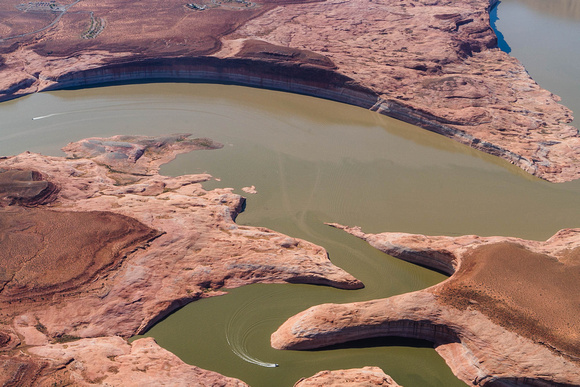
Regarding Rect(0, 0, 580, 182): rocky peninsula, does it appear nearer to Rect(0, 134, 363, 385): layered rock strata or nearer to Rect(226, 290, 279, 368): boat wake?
Rect(0, 134, 363, 385): layered rock strata

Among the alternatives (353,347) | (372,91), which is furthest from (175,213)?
(372,91)

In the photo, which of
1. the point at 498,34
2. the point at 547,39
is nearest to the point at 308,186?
the point at 498,34

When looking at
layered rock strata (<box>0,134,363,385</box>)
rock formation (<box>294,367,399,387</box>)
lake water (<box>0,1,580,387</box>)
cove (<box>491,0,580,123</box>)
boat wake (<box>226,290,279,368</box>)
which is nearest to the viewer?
rock formation (<box>294,367,399,387</box>)

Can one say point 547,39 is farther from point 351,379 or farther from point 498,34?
point 351,379

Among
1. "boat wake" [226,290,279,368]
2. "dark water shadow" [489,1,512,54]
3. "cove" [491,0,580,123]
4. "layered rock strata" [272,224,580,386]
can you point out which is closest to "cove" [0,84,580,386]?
"boat wake" [226,290,279,368]

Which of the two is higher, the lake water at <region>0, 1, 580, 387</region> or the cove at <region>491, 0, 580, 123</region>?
the cove at <region>491, 0, 580, 123</region>

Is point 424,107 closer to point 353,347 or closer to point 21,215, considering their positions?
point 353,347

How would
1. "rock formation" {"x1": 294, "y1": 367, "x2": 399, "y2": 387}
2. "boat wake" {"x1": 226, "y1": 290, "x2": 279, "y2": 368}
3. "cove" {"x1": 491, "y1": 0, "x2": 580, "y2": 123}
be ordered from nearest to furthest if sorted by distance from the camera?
"rock formation" {"x1": 294, "y1": 367, "x2": 399, "y2": 387} → "boat wake" {"x1": 226, "y1": 290, "x2": 279, "y2": 368} → "cove" {"x1": 491, "y1": 0, "x2": 580, "y2": 123}
